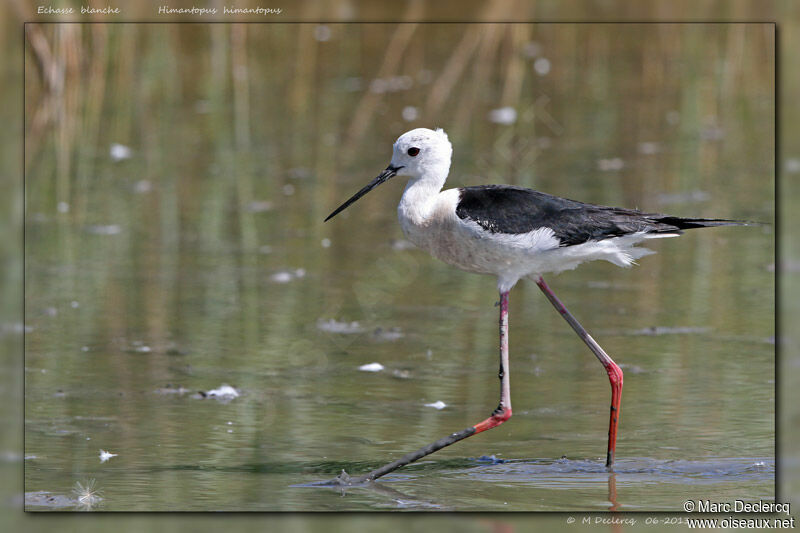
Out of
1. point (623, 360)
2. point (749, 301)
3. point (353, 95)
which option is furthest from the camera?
point (353, 95)

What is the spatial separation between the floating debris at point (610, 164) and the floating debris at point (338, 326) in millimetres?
3324

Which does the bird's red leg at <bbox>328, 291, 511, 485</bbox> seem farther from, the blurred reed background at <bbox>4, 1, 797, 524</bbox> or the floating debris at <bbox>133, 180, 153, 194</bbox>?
the floating debris at <bbox>133, 180, 153, 194</bbox>

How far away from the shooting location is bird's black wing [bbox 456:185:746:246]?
555 cm

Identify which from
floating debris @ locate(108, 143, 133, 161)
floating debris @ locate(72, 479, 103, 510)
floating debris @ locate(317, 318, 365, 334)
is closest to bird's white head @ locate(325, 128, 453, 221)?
floating debris @ locate(317, 318, 365, 334)

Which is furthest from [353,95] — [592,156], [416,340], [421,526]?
[421,526]

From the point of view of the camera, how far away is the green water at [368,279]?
211 inches

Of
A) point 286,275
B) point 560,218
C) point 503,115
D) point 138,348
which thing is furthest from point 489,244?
point 503,115

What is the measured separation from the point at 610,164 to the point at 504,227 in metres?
4.72

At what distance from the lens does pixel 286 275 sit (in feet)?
26.5

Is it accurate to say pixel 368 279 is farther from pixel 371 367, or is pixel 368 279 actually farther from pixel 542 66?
pixel 542 66

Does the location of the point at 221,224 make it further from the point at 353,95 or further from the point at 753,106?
the point at 753,106

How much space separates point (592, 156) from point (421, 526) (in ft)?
20.0

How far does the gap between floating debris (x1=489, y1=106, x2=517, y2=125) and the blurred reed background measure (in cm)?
2

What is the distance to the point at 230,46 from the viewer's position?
1391 cm
